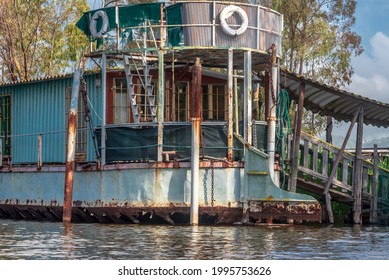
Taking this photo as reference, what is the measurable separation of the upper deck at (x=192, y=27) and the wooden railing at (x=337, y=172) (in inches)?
133

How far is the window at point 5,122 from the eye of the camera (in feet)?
117

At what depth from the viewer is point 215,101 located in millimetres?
33406

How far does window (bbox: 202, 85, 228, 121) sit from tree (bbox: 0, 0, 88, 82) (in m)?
16.4

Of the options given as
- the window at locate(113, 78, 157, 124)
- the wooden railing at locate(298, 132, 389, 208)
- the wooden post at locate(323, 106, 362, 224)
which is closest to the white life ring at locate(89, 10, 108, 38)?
the window at locate(113, 78, 157, 124)

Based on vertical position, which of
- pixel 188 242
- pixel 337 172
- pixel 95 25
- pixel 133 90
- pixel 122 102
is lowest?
pixel 188 242

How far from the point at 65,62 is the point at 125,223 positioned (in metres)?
25.3

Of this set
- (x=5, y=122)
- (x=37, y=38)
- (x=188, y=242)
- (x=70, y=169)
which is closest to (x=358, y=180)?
(x=70, y=169)

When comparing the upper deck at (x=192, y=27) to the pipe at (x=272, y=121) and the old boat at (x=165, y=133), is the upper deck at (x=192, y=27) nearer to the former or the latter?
the old boat at (x=165, y=133)

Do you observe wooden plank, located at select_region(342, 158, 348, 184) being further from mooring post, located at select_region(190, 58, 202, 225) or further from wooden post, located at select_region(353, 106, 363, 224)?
mooring post, located at select_region(190, 58, 202, 225)

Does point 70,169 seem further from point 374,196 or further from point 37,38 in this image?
point 37,38

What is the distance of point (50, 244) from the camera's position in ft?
72.6

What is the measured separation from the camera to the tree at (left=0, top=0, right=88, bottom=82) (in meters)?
48.1

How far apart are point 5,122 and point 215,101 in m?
7.52
